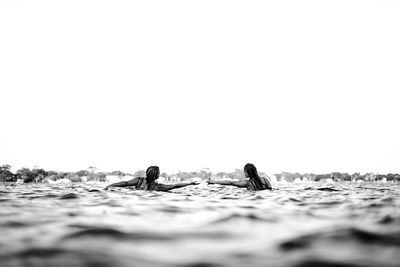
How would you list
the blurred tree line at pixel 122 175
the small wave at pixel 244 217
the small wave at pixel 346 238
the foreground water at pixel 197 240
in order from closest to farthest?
the foreground water at pixel 197 240 < the small wave at pixel 346 238 < the small wave at pixel 244 217 < the blurred tree line at pixel 122 175

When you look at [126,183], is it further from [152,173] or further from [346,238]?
[346,238]

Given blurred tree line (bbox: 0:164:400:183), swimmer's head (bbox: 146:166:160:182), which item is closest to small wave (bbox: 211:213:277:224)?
swimmer's head (bbox: 146:166:160:182)

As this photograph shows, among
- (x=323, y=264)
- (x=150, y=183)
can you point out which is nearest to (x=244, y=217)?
(x=323, y=264)

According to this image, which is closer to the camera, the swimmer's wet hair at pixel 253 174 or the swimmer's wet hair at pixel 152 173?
the swimmer's wet hair at pixel 253 174

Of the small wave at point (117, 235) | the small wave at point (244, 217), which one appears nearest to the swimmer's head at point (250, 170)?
the small wave at point (244, 217)

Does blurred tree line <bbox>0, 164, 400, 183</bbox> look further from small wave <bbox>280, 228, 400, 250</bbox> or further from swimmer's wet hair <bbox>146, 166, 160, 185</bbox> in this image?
small wave <bbox>280, 228, 400, 250</bbox>

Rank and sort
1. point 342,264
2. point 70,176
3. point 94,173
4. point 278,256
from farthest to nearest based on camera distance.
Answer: point 94,173 → point 70,176 → point 278,256 → point 342,264

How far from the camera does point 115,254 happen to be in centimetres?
285

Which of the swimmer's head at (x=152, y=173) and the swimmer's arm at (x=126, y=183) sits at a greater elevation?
the swimmer's head at (x=152, y=173)

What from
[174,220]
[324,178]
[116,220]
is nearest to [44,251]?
[116,220]

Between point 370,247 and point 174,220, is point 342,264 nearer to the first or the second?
point 370,247

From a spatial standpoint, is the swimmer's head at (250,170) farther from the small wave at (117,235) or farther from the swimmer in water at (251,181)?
the small wave at (117,235)

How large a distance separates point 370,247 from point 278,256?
1.03 metres

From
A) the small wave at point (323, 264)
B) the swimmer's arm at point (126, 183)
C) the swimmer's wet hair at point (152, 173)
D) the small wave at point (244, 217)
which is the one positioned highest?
the swimmer's wet hair at point (152, 173)
